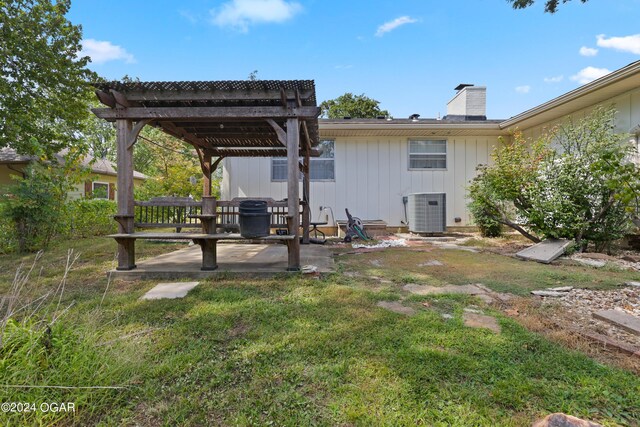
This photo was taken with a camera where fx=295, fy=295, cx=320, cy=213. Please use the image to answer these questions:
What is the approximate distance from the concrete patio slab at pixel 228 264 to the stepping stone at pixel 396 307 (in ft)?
4.13

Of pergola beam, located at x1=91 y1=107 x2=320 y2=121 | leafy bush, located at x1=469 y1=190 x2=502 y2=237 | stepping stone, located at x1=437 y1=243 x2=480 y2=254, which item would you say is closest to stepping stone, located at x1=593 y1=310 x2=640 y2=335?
stepping stone, located at x1=437 y1=243 x2=480 y2=254

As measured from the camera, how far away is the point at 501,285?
11.1ft

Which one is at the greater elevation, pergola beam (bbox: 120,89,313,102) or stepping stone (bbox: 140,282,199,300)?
pergola beam (bbox: 120,89,313,102)

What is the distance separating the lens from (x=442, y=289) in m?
3.29

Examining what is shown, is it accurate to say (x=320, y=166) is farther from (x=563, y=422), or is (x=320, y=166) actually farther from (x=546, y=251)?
(x=563, y=422)

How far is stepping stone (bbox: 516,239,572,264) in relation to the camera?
4.75 m

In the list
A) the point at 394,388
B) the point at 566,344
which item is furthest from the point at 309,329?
the point at 566,344

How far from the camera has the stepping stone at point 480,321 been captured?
7.44 feet

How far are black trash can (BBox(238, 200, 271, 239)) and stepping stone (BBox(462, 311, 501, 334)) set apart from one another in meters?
2.49

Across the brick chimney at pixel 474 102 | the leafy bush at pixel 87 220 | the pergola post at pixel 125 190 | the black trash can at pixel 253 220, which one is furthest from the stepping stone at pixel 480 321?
the brick chimney at pixel 474 102

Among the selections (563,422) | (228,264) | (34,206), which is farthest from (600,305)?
(34,206)

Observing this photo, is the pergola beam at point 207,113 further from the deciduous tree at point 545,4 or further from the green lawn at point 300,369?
the deciduous tree at point 545,4

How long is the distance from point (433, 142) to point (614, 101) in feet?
12.3

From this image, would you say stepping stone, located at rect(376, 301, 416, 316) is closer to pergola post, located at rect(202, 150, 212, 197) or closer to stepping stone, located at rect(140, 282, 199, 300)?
stepping stone, located at rect(140, 282, 199, 300)
